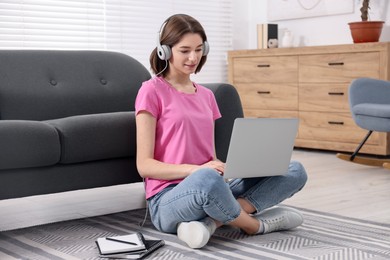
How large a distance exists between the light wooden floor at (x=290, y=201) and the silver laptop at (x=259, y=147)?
67 centimetres

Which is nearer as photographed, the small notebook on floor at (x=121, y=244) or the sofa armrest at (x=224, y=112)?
the small notebook on floor at (x=121, y=244)

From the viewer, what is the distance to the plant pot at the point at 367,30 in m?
4.67

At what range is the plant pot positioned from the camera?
4.67m

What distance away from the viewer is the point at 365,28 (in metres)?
4.69

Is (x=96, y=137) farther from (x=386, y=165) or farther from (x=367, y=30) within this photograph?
(x=367, y=30)

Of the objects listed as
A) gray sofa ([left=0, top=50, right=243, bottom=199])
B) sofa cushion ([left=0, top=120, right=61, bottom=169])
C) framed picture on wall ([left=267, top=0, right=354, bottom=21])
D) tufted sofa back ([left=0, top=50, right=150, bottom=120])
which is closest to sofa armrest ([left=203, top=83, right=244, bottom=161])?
gray sofa ([left=0, top=50, right=243, bottom=199])

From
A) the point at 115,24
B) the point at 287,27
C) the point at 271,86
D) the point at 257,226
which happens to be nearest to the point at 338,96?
the point at 271,86

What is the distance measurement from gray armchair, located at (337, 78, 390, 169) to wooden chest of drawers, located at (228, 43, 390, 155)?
0.30m

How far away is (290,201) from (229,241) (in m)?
0.88

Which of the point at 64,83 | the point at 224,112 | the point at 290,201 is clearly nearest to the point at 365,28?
the point at 290,201

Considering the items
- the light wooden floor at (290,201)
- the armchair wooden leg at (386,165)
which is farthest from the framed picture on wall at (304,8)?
the light wooden floor at (290,201)

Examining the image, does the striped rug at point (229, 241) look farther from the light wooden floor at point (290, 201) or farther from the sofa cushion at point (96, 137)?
the sofa cushion at point (96, 137)

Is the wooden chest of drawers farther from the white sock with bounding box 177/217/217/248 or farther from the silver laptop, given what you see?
the white sock with bounding box 177/217/217/248

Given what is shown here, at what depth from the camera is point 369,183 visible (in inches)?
141
